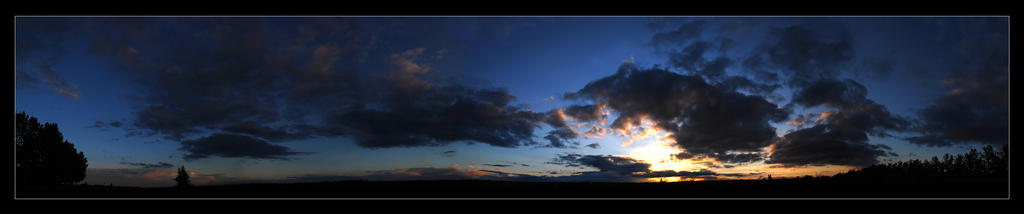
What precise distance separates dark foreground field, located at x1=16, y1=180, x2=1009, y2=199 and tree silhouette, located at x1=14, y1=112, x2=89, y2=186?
40852mm

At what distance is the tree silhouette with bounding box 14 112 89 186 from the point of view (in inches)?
1928

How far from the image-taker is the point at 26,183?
48625mm

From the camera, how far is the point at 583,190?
19.7m

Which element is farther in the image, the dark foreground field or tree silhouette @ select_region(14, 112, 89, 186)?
tree silhouette @ select_region(14, 112, 89, 186)

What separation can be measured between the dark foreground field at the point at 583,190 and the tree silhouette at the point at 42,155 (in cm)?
4085

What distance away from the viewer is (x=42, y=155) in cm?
5131

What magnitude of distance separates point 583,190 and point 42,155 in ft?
222

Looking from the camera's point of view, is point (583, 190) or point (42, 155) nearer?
point (583, 190)

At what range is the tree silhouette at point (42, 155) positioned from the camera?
4897 centimetres

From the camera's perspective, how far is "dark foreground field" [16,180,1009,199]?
55.7ft

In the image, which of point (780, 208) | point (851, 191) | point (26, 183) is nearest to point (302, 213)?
point (780, 208)

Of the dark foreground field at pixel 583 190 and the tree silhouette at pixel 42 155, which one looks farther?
the tree silhouette at pixel 42 155
